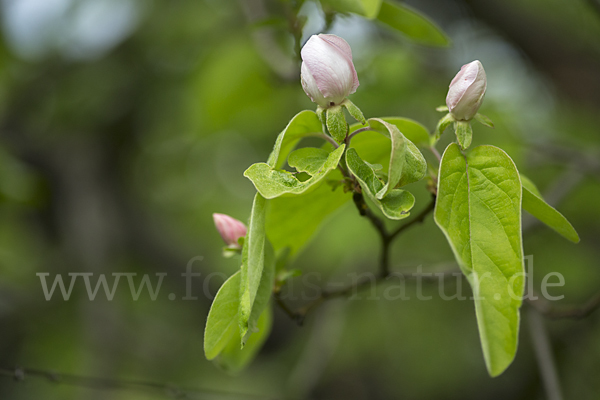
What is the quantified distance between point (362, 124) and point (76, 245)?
3.47 m

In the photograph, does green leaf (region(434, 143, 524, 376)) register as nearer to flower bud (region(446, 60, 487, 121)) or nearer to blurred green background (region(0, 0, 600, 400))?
flower bud (region(446, 60, 487, 121))

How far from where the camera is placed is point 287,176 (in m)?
0.77

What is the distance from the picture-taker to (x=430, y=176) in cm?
100

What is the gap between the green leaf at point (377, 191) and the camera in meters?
0.70

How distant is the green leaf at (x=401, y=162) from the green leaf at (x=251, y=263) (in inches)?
6.8

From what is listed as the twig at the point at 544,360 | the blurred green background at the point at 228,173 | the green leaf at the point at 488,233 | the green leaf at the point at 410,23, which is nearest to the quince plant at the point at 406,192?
the green leaf at the point at 488,233

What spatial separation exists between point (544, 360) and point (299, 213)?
1.03m

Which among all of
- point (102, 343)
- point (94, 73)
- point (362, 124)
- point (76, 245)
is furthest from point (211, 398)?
point (362, 124)

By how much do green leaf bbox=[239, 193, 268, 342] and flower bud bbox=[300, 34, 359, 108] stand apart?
20 cm

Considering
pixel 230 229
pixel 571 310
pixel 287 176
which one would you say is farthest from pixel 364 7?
pixel 571 310

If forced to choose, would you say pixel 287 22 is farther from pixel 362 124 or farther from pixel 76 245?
pixel 76 245

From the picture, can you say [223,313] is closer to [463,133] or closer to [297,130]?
[297,130]

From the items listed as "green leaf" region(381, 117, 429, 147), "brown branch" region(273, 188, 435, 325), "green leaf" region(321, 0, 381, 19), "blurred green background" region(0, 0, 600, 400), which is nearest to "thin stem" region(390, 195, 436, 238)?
"brown branch" region(273, 188, 435, 325)

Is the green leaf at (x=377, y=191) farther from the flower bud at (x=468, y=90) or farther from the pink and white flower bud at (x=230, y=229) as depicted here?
the pink and white flower bud at (x=230, y=229)
